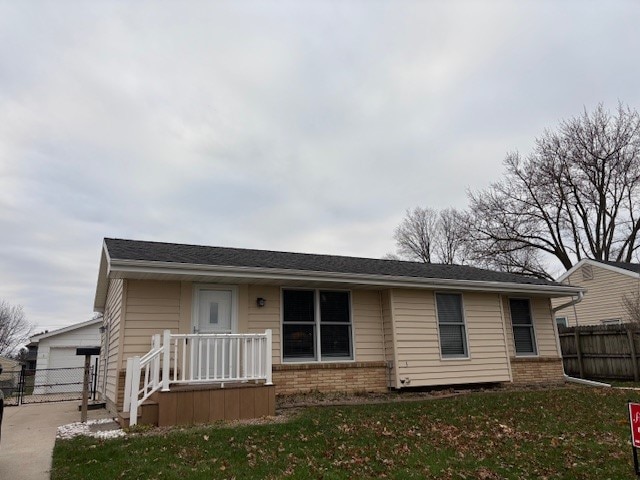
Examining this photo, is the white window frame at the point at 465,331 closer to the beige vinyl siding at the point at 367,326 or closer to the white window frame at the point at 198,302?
the beige vinyl siding at the point at 367,326

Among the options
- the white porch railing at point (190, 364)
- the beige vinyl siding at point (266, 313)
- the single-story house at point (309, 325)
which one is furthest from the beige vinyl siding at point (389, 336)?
the white porch railing at point (190, 364)

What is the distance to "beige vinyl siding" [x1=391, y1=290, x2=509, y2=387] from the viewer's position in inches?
388

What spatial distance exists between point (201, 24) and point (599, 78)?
13.3m

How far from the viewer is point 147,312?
8.13 metres

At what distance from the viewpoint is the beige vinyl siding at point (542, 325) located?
38.9 ft

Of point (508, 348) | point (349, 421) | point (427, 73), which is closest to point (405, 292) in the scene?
point (508, 348)

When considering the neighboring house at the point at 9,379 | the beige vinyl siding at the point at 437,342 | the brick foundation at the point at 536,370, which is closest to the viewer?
the beige vinyl siding at the point at 437,342

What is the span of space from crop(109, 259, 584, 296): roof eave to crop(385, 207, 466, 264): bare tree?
2384cm

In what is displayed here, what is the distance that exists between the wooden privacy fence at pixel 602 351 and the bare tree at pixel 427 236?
20386 millimetres

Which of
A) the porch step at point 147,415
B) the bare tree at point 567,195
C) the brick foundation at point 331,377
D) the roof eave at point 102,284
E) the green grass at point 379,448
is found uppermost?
the bare tree at point 567,195

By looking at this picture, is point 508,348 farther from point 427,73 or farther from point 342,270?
point 427,73

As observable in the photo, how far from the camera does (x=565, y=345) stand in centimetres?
1466

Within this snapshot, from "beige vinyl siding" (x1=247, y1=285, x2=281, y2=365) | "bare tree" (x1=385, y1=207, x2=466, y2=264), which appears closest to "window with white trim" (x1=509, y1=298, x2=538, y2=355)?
"beige vinyl siding" (x1=247, y1=285, x2=281, y2=365)

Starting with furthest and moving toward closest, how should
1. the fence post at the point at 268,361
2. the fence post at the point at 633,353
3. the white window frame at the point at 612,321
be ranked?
the white window frame at the point at 612,321 → the fence post at the point at 633,353 → the fence post at the point at 268,361
